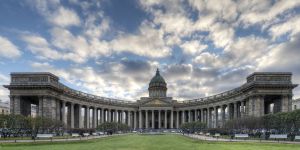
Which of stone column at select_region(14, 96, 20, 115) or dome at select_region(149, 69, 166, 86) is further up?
dome at select_region(149, 69, 166, 86)

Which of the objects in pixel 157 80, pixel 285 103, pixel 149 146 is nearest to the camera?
pixel 149 146

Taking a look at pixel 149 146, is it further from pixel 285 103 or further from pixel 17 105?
pixel 17 105

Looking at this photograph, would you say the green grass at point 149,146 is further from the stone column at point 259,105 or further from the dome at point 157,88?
the dome at point 157,88

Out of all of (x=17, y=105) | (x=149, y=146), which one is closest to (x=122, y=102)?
(x=17, y=105)

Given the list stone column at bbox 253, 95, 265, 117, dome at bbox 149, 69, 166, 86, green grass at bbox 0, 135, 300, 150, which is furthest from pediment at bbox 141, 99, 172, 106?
green grass at bbox 0, 135, 300, 150

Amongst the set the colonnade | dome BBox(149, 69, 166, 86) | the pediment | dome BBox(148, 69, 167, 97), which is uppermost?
dome BBox(149, 69, 166, 86)

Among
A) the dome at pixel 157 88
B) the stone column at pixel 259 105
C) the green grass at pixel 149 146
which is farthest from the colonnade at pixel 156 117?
the green grass at pixel 149 146

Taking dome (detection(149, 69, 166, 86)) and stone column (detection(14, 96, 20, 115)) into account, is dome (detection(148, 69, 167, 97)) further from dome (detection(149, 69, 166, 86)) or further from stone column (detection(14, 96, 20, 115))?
stone column (detection(14, 96, 20, 115))

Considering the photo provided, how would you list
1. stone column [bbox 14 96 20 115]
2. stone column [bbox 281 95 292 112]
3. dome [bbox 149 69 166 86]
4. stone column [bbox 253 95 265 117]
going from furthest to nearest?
dome [bbox 149 69 166 86]
stone column [bbox 14 96 20 115]
stone column [bbox 253 95 265 117]
stone column [bbox 281 95 292 112]

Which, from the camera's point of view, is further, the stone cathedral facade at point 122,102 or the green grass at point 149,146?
the stone cathedral facade at point 122,102

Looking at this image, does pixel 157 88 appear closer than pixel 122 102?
No

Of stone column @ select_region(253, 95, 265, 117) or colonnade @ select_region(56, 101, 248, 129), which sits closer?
stone column @ select_region(253, 95, 265, 117)

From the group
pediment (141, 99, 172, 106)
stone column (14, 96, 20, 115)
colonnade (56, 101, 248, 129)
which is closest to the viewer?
stone column (14, 96, 20, 115)

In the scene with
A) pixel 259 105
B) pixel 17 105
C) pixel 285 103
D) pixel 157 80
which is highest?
pixel 157 80
